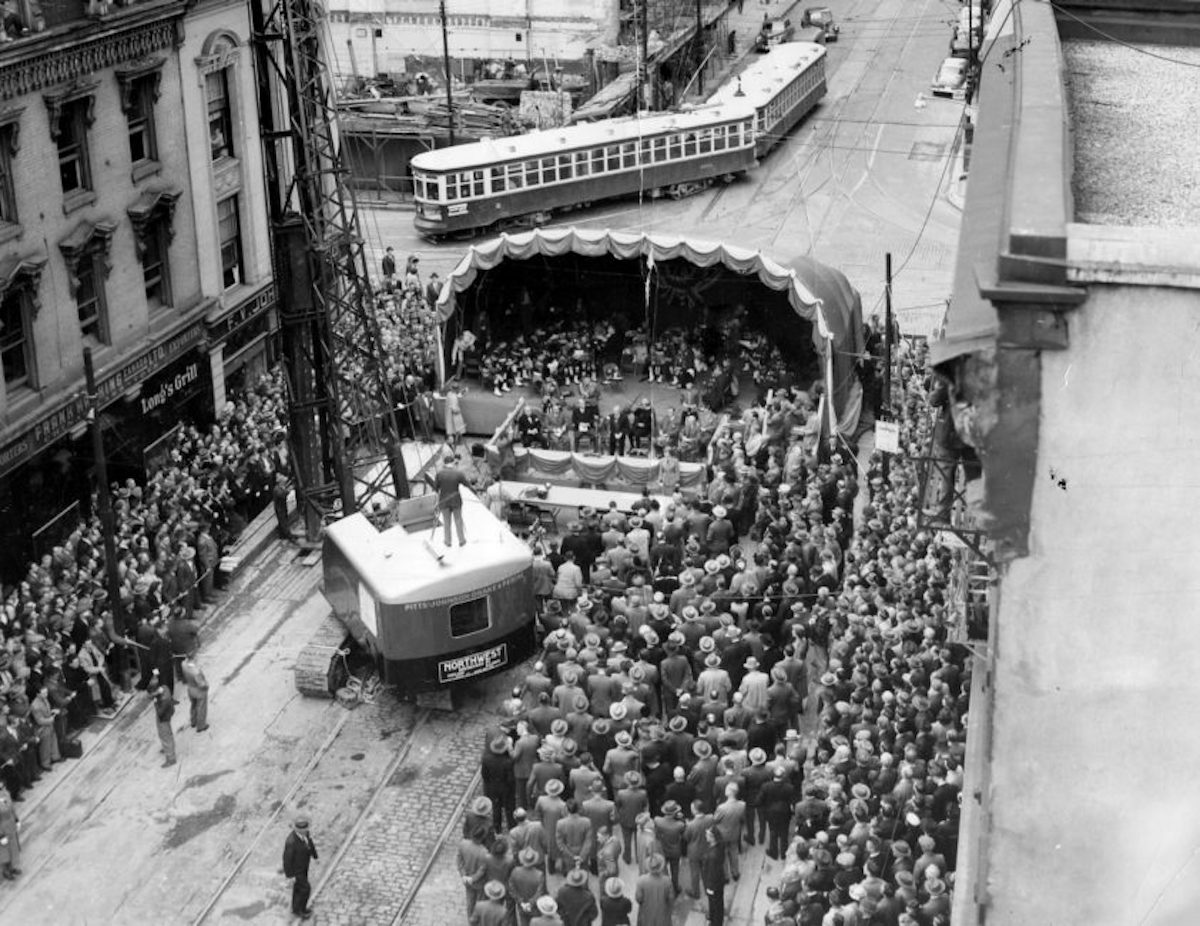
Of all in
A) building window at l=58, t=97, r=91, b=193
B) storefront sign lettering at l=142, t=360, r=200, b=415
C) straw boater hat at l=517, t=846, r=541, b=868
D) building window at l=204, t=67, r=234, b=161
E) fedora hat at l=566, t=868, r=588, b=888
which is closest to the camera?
fedora hat at l=566, t=868, r=588, b=888

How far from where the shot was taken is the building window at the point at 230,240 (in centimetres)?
4034

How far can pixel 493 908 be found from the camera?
67.2ft

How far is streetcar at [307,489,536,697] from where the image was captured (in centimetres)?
2655

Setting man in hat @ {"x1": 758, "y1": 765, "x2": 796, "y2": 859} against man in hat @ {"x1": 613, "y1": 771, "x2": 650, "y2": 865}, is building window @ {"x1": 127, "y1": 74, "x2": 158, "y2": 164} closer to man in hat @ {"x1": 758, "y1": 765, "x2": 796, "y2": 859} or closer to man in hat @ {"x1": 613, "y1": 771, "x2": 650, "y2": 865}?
man in hat @ {"x1": 613, "y1": 771, "x2": 650, "y2": 865}

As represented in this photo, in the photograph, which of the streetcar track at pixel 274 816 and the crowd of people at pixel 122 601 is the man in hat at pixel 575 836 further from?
the crowd of people at pixel 122 601

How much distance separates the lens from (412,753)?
1061 inches

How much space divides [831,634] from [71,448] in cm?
1520

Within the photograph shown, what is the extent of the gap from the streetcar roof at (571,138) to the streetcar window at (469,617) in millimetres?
30438

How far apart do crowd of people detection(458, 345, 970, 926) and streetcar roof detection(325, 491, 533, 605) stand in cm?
150

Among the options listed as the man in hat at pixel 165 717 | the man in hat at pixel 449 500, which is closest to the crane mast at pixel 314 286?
the man in hat at pixel 449 500

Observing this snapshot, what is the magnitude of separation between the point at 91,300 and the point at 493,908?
19.2m

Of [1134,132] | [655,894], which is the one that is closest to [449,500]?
[655,894]

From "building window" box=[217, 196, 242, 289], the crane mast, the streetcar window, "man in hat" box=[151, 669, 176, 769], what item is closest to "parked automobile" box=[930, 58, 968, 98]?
"building window" box=[217, 196, 242, 289]

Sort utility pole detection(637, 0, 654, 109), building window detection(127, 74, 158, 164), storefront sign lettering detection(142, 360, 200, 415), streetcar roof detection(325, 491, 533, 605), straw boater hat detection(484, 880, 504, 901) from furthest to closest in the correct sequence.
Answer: utility pole detection(637, 0, 654, 109)
building window detection(127, 74, 158, 164)
storefront sign lettering detection(142, 360, 200, 415)
streetcar roof detection(325, 491, 533, 605)
straw boater hat detection(484, 880, 504, 901)
